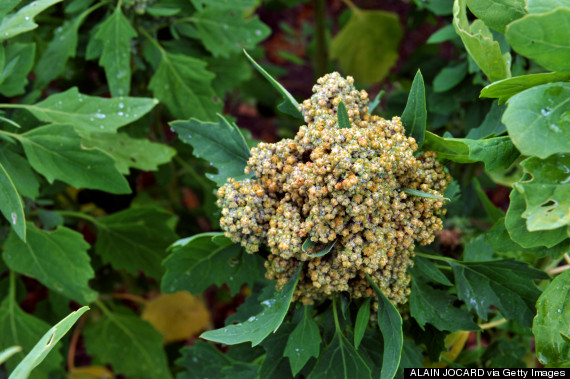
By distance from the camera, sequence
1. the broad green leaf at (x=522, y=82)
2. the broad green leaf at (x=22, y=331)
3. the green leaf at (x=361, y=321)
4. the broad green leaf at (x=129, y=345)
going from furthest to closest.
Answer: the broad green leaf at (x=129, y=345) < the broad green leaf at (x=22, y=331) < the green leaf at (x=361, y=321) < the broad green leaf at (x=522, y=82)

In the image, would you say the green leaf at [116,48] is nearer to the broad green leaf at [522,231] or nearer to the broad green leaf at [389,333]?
the broad green leaf at [389,333]

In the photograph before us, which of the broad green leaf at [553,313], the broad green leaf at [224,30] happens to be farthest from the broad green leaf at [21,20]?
the broad green leaf at [553,313]

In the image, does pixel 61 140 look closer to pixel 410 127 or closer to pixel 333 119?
pixel 333 119

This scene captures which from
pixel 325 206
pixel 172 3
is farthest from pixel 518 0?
pixel 172 3

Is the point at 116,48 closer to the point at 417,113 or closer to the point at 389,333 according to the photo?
the point at 417,113

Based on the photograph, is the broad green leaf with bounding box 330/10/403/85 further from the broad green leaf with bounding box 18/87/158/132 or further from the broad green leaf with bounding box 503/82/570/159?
the broad green leaf with bounding box 503/82/570/159

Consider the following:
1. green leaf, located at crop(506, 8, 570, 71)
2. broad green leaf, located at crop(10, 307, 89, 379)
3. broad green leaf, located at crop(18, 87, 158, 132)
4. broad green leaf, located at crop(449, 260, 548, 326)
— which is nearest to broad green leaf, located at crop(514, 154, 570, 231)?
green leaf, located at crop(506, 8, 570, 71)

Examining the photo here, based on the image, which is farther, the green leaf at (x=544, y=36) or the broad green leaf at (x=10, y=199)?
the broad green leaf at (x=10, y=199)
